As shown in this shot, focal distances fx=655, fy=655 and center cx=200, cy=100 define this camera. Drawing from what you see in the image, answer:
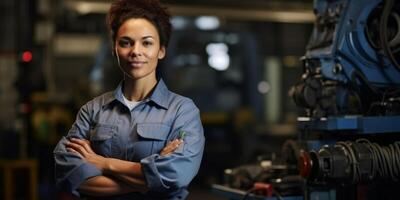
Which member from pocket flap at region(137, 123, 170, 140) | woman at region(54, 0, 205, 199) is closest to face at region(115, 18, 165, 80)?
woman at region(54, 0, 205, 199)

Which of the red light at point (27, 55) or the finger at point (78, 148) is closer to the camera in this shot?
the finger at point (78, 148)

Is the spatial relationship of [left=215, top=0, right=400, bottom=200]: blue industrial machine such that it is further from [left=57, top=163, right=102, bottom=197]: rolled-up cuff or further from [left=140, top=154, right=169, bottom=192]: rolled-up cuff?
[left=57, top=163, right=102, bottom=197]: rolled-up cuff

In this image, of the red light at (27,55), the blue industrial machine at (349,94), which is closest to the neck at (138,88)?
the blue industrial machine at (349,94)

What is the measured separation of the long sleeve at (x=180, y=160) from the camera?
231cm

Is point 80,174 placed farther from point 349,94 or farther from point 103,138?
point 349,94

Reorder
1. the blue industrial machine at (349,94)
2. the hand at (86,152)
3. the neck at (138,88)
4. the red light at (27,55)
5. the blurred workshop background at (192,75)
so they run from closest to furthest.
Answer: the hand at (86,152) < the neck at (138,88) < the blue industrial machine at (349,94) < the red light at (27,55) < the blurred workshop background at (192,75)

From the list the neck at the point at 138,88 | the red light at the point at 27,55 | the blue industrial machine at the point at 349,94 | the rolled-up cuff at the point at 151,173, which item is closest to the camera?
the rolled-up cuff at the point at 151,173

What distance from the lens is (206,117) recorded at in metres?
8.55

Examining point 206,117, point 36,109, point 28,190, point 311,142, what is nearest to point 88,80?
point 36,109

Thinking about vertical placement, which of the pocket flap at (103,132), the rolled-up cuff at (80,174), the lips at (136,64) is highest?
the lips at (136,64)

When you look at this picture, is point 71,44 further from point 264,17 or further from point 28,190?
point 28,190

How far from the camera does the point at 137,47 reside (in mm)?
2457

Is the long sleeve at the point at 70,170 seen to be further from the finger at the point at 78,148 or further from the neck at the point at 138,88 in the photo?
the neck at the point at 138,88

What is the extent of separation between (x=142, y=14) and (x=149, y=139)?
475 mm
